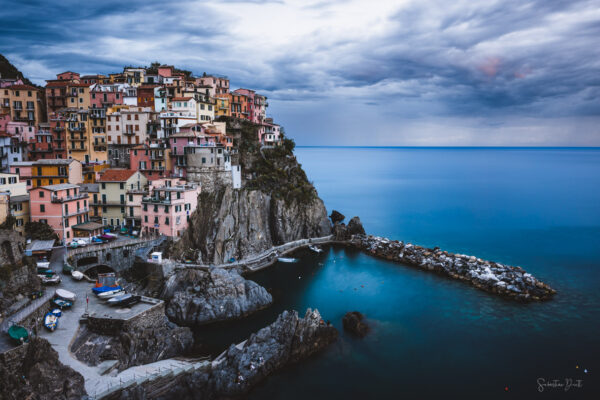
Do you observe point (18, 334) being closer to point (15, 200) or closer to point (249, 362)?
point (249, 362)

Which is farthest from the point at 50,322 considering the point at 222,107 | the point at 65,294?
the point at 222,107

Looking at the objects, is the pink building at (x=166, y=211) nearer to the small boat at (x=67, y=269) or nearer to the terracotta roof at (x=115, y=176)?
the terracotta roof at (x=115, y=176)

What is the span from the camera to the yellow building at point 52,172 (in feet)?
148

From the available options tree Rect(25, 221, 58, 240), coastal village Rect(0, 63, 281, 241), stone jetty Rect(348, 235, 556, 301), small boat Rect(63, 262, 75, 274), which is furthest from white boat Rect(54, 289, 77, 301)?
stone jetty Rect(348, 235, 556, 301)

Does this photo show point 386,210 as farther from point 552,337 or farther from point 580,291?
point 552,337

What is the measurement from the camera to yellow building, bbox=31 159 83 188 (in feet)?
148

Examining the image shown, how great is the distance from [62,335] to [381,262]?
39.2 metres

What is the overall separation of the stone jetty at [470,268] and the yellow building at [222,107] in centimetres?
3100

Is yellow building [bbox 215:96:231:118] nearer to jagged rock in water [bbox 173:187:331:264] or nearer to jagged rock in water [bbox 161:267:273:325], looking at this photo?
jagged rock in water [bbox 173:187:331:264]

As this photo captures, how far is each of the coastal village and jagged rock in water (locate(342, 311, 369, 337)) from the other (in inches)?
868

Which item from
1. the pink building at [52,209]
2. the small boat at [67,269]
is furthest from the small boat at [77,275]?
the pink building at [52,209]

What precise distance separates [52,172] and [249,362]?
36384 mm

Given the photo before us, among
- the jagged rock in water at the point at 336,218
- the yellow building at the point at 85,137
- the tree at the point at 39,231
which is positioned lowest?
the jagged rock in water at the point at 336,218

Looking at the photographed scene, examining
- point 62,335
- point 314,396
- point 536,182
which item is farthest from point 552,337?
point 536,182
